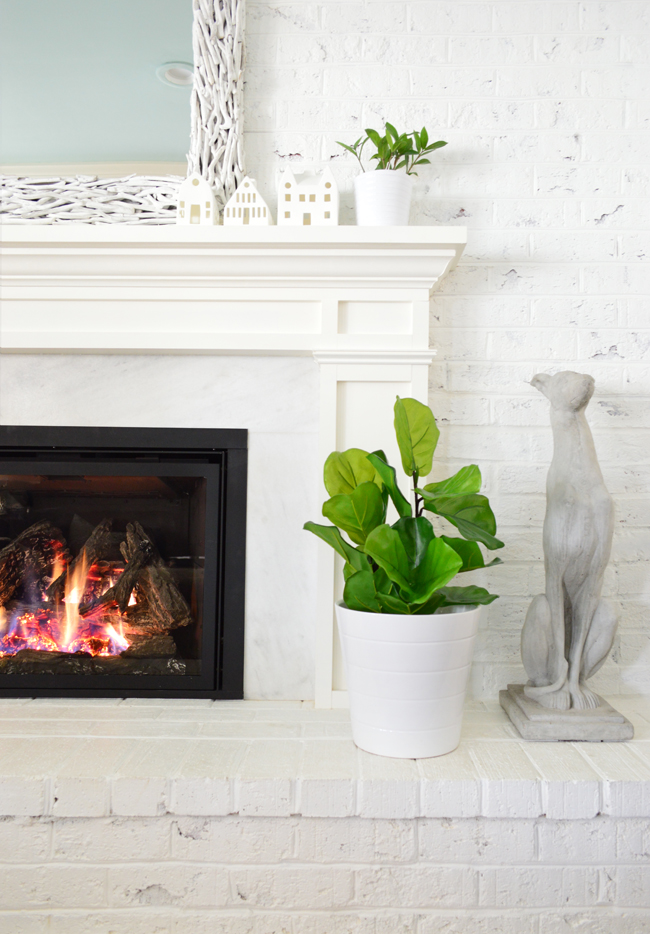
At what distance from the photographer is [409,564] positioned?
1190mm

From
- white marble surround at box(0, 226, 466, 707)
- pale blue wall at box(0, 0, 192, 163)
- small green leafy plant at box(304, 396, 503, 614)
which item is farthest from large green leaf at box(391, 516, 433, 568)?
pale blue wall at box(0, 0, 192, 163)

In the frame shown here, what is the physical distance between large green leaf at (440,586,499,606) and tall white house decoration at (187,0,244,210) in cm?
100

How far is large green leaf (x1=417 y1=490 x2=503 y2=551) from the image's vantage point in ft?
3.85

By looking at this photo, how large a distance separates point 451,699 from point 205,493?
719 mm

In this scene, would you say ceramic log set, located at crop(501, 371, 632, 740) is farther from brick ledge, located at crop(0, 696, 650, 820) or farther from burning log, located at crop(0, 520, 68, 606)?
burning log, located at crop(0, 520, 68, 606)

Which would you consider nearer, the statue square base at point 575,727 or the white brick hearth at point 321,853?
the white brick hearth at point 321,853

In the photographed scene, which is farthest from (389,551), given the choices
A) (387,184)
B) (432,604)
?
(387,184)

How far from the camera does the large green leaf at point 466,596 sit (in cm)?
125

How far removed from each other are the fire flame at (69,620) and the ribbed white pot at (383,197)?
1009 mm

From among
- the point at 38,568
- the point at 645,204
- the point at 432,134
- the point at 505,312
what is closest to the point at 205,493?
the point at 38,568

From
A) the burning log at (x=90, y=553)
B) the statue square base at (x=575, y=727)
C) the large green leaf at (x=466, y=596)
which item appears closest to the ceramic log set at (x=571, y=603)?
the statue square base at (x=575, y=727)

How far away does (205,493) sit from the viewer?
1561mm

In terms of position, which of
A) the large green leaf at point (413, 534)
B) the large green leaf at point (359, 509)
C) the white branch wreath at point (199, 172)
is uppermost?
the white branch wreath at point (199, 172)

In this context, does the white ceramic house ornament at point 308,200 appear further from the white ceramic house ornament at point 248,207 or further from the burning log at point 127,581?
the burning log at point 127,581
